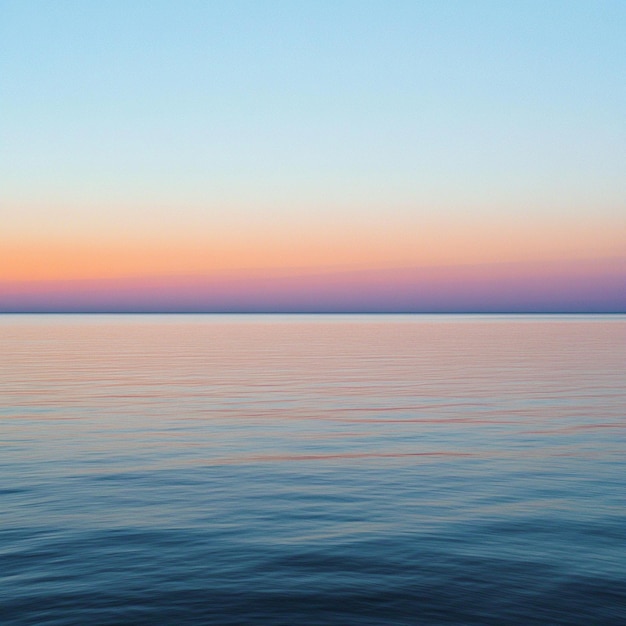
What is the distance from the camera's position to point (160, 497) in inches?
734

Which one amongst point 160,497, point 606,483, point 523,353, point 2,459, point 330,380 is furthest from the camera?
point 523,353

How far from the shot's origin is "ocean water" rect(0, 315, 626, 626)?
1211 centimetres

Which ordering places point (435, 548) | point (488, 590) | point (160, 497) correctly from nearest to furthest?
point (488, 590) < point (435, 548) < point (160, 497)

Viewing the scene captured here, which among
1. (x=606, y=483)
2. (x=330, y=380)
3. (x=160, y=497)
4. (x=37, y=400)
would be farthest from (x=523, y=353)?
(x=160, y=497)

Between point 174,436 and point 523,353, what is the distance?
56303 mm

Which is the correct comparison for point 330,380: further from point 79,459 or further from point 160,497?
point 160,497

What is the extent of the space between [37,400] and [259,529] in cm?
2568

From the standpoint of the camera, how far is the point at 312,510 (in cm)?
1759

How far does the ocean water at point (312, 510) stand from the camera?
1211cm

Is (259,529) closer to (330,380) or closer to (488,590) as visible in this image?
(488,590)

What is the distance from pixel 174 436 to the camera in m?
27.7

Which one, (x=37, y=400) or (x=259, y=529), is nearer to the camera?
(x=259, y=529)

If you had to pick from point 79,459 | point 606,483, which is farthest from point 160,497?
point 606,483

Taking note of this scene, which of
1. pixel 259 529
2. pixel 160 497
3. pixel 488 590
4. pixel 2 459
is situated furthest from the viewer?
pixel 2 459
